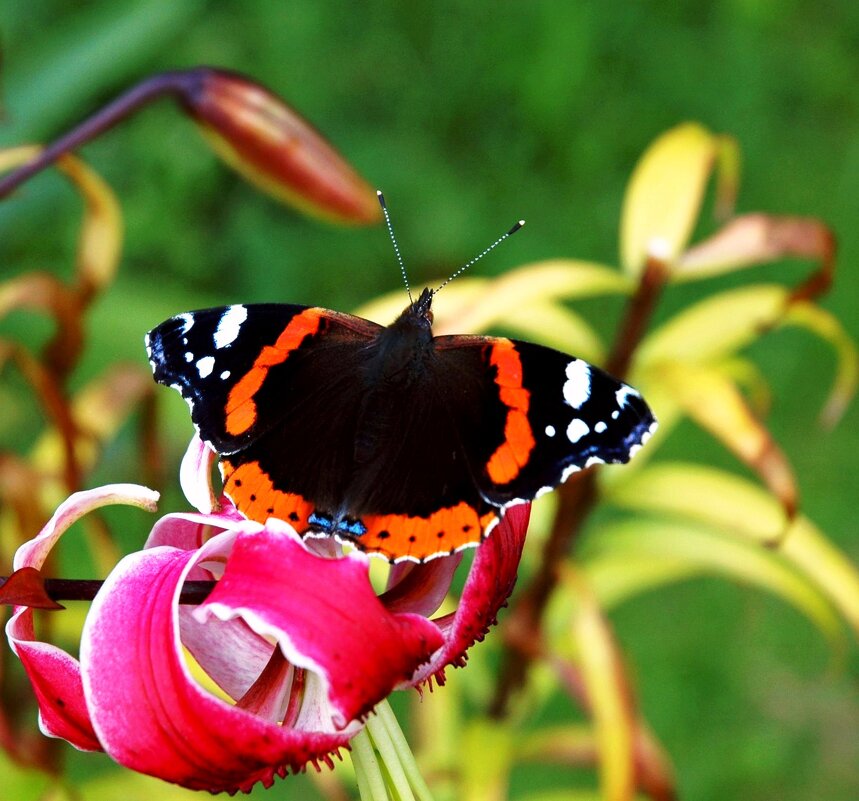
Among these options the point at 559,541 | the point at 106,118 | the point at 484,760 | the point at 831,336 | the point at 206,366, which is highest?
the point at 106,118

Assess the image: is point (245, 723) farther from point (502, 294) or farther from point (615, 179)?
point (615, 179)

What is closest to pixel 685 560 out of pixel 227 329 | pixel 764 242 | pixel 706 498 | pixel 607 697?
pixel 706 498

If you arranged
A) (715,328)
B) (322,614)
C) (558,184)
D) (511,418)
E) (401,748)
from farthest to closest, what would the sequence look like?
(558,184) < (715,328) < (511,418) < (401,748) < (322,614)

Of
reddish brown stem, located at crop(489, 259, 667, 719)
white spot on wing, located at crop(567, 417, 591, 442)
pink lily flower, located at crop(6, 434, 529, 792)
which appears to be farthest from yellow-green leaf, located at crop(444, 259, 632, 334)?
pink lily flower, located at crop(6, 434, 529, 792)

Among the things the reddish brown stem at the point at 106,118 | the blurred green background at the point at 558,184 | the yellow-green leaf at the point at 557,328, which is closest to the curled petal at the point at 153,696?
the reddish brown stem at the point at 106,118

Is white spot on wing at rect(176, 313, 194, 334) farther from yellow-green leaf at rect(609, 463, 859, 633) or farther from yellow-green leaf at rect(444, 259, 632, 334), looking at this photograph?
yellow-green leaf at rect(609, 463, 859, 633)

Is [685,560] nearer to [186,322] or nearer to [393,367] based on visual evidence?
[393,367]
